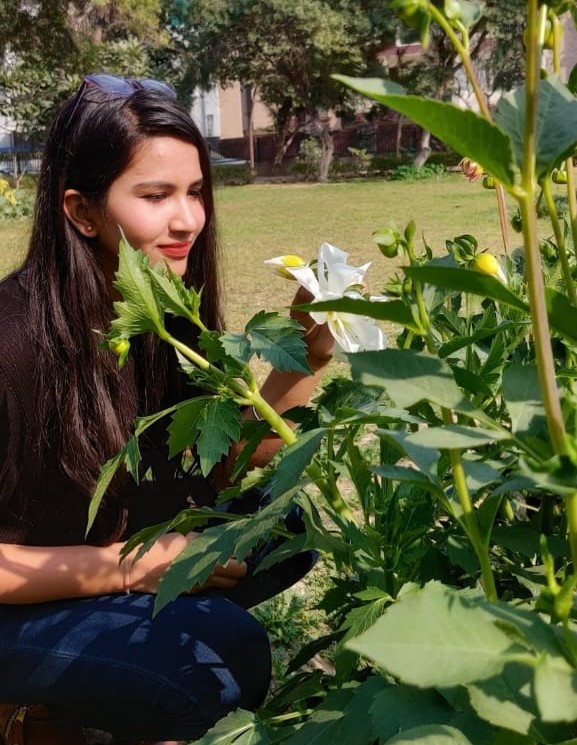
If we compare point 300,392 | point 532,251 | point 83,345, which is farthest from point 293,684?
point 532,251

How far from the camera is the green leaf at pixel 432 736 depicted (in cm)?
49

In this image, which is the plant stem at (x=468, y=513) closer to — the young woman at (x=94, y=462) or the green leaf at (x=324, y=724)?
the green leaf at (x=324, y=724)

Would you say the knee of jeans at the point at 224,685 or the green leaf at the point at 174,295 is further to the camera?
the knee of jeans at the point at 224,685

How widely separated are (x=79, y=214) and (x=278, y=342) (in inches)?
25.9

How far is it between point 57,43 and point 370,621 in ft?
49.0

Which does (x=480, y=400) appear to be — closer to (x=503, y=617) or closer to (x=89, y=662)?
(x=503, y=617)

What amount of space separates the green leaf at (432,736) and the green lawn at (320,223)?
3183 millimetres

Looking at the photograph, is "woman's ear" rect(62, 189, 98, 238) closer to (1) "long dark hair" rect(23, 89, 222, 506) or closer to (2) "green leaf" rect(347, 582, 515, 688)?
(1) "long dark hair" rect(23, 89, 222, 506)

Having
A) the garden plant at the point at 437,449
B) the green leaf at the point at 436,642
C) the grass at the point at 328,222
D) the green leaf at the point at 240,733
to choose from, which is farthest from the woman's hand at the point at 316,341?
the grass at the point at 328,222

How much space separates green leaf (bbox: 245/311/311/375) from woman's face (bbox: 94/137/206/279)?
0.51m

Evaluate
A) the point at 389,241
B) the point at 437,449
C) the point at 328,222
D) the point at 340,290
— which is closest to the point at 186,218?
the point at 340,290

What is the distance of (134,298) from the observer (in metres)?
0.72

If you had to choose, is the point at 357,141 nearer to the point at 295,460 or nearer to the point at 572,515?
the point at 295,460

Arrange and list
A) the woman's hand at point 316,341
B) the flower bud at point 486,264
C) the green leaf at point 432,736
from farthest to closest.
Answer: the woman's hand at point 316,341 < the flower bud at point 486,264 < the green leaf at point 432,736
